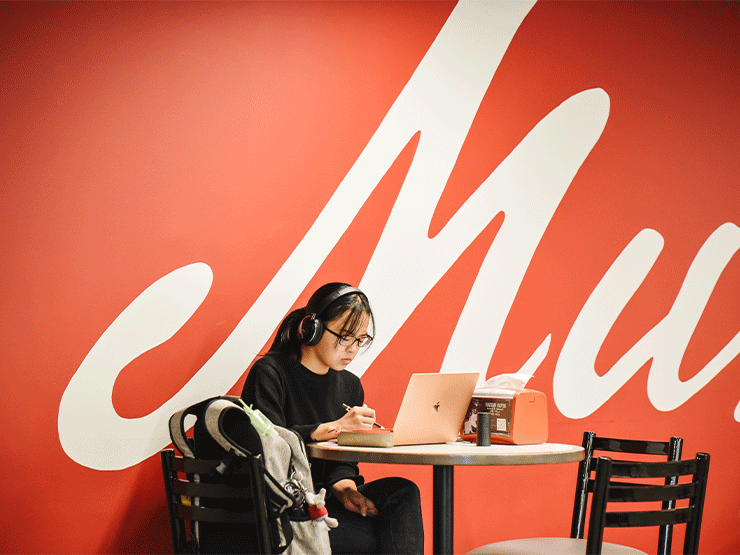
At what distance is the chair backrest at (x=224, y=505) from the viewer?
1836 millimetres

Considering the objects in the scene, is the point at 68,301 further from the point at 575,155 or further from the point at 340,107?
the point at 575,155

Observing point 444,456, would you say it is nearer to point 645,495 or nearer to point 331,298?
point 645,495

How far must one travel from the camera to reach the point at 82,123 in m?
2.80

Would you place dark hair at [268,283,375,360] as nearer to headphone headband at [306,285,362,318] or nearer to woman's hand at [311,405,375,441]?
headphone headband at [306,285,362,318]

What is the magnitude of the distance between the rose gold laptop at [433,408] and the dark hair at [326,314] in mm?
389

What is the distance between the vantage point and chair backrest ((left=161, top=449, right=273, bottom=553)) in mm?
1836

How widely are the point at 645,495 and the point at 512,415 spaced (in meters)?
0.58

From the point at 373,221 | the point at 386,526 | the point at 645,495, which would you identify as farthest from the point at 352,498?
the point at 373,221

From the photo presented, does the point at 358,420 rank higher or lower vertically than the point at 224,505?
higher

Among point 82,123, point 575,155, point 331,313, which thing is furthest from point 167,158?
point 575,155

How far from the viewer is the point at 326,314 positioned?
8.37ft

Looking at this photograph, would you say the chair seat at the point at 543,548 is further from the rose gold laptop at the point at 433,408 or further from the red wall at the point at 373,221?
the red wall at the point at 373,221

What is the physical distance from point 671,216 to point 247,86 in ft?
7.61

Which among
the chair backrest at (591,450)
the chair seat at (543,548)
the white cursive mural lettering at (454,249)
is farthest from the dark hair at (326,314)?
the chair backrest at (591,450)
